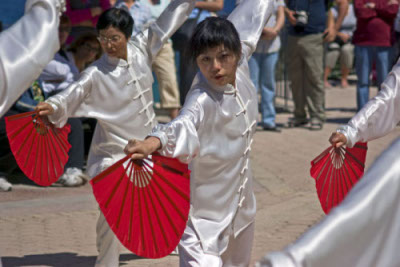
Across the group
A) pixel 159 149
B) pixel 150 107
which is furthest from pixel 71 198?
pixel 159 149

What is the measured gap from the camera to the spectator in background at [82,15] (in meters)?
9.09

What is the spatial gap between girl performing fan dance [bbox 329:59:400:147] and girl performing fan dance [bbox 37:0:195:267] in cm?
168

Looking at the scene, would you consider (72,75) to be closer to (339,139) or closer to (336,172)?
(336,172)

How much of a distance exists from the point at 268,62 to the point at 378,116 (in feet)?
20.3

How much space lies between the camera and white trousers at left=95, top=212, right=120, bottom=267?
17.5 feet

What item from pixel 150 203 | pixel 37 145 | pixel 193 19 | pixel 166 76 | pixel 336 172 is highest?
pixel 150 203

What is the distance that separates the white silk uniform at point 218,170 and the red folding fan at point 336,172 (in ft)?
1.44

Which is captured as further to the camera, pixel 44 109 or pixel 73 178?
pixel 73 178

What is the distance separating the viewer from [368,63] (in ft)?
35.7

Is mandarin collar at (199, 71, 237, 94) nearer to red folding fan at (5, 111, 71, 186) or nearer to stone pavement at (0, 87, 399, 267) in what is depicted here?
red folding fan at (5, 111, 71, 186)

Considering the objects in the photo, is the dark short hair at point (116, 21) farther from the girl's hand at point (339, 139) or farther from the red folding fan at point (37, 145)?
the girl's hand at point (339, 139)

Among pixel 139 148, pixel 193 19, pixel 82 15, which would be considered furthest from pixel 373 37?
pixel 139 148

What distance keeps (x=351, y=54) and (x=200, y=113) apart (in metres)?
11.9

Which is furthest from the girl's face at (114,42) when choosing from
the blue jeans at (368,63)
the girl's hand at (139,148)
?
the blue jeans at (368,63)
